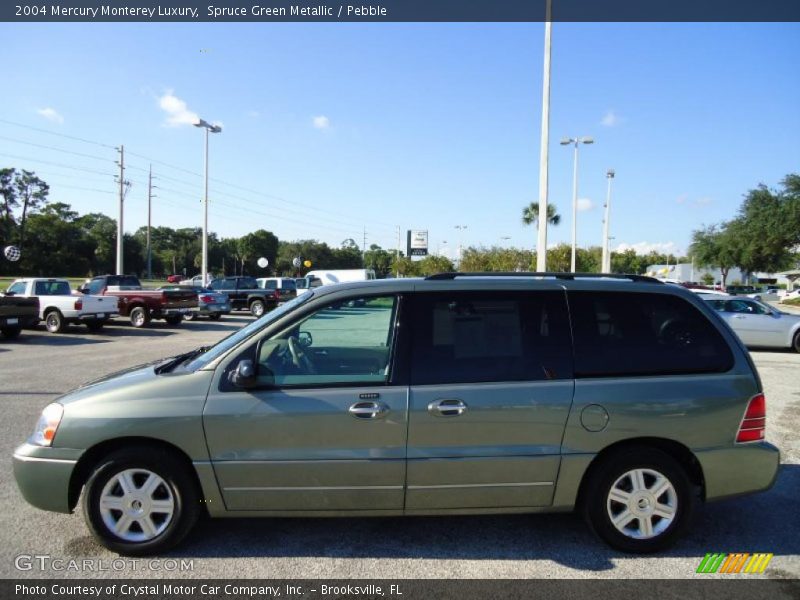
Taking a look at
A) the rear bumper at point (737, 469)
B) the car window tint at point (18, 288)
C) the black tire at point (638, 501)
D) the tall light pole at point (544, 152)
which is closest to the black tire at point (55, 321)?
the car window tint at point (18, 288)

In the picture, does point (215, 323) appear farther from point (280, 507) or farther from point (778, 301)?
point (778, 301)

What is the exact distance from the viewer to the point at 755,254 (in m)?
46.4

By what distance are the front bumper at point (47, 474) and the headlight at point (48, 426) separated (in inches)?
1.7

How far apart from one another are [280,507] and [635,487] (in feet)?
7.66

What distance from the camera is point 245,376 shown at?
3.33 meters

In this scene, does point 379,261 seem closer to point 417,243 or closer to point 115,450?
point 417,243

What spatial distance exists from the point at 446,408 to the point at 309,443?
0.89 m

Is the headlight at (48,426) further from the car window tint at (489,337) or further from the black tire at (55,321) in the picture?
the black tire at (55,321)

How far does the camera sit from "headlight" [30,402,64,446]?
3438mm

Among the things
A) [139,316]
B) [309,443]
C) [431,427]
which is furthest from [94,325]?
[431,427]

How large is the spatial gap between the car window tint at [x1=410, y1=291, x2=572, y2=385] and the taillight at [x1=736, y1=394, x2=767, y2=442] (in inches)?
48.7

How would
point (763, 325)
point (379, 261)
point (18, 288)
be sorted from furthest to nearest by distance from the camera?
point (379, 261)
point (18, 288)
point (763, 325)

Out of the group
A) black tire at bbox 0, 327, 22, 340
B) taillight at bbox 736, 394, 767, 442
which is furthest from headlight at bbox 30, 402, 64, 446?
black tire at bbox 0, 327, 22, 340

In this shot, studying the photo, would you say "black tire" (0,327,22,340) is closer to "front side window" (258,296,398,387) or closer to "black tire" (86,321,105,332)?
"black tire" (86,321,105,332)
